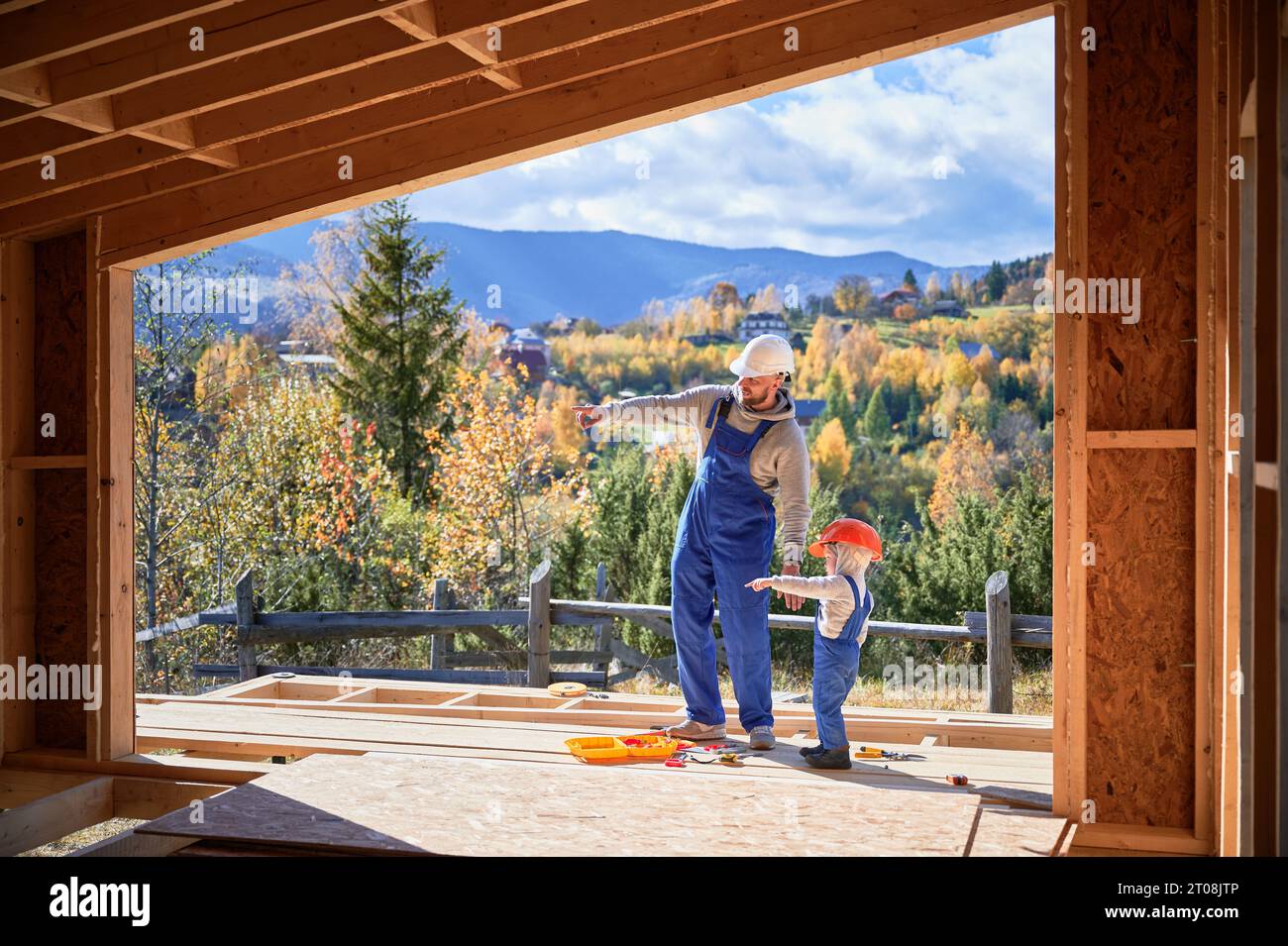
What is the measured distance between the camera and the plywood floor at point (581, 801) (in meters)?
4.17

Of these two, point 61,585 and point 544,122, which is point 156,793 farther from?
point 544,122

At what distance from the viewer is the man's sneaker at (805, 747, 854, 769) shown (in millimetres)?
5352

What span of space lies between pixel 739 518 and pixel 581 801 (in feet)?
5.36

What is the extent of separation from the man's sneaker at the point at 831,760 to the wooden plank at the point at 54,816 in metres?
3.58

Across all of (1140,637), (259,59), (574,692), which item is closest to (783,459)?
(1140,637)

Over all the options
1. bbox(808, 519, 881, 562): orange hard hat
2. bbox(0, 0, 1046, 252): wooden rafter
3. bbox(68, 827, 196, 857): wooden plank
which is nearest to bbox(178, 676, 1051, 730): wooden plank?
bbox(808, 519, 881, 562): orange hard hat

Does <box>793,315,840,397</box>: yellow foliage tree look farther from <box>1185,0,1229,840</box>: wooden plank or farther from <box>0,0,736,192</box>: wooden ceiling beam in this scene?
<box>1185,0,1229,840</box>: wooden plank

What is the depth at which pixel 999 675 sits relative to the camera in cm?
823

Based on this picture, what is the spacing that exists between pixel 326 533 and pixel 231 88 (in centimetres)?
1528

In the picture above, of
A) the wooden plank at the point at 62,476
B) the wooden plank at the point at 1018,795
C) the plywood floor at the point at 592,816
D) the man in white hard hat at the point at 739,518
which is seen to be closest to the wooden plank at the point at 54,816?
the wooden plank at the point at 62,476

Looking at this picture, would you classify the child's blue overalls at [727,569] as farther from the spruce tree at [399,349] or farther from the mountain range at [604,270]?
the mountain range at [604,270]

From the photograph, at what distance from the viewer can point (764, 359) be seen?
5430 mm

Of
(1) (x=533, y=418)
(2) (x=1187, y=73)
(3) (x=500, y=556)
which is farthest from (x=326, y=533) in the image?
(2) (x=1187, y=73)
